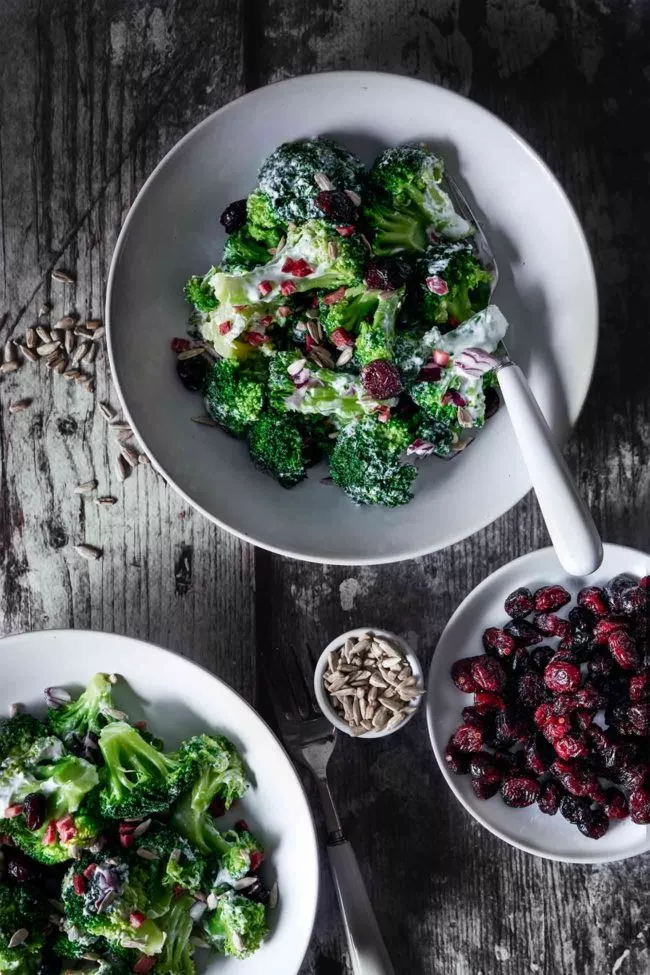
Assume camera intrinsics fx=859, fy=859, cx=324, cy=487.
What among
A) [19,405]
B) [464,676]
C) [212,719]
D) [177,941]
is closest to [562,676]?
[464,676]

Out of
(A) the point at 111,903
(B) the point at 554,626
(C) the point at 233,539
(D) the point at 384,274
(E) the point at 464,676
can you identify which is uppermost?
(D) the point at 384,274

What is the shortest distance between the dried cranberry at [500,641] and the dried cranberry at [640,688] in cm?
25

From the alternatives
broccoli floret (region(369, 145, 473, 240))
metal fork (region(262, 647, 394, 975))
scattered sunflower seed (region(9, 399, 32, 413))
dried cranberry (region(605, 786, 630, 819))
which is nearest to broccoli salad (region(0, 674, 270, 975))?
metal fork (region(262, 647, 394, 975))

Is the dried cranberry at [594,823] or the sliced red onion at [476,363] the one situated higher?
the sliced red onion at [476,363]

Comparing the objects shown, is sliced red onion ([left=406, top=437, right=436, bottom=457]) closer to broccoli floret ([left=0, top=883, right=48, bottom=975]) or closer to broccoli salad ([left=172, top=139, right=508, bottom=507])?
broccoli salad ([left=172, top=139, right=508, bottom=507])

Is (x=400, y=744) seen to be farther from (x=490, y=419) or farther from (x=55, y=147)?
(x=55, y=147)

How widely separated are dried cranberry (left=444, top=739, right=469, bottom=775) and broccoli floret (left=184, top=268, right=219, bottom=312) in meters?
1.01

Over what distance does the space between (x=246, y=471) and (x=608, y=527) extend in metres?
0.81

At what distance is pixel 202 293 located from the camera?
1630 mm

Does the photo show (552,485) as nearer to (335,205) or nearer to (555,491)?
(555,491)

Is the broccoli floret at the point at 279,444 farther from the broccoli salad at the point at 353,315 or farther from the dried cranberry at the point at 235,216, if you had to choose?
the dried cranberry at the point at 235,216

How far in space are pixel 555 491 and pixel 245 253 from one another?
72 centimetres

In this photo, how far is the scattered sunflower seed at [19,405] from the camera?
6.17ft

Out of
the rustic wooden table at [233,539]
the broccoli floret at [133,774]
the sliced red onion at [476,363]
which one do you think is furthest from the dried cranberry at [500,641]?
the broccoli floret at [133,774]
